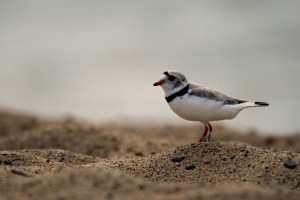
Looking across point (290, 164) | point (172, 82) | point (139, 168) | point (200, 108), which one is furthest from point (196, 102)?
point (290, 164)

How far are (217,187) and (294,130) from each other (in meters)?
5.34

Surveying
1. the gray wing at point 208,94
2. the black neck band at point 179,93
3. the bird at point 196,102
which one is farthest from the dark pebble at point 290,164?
the black neck band at point 179,93

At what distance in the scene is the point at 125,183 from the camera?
14.4 feet

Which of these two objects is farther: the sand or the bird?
the bird

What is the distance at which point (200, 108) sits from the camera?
571 centimetres

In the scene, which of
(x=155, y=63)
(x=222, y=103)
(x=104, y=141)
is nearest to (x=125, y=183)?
(x=222, y=103)

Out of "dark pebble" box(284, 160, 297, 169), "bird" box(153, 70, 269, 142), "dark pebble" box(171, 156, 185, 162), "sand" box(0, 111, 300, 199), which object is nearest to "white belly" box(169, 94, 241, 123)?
"bird" box(153, 70, 269, 142)

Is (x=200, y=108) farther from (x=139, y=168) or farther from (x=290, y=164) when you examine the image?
(x=290, y=164)

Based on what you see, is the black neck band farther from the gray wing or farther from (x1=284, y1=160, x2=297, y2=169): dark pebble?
(x1=284, y1=160, x2=297, y2=169): dark pebble

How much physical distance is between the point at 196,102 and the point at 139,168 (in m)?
0.81

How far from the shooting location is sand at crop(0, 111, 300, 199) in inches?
167

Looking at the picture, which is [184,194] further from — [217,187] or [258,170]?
[258,170]

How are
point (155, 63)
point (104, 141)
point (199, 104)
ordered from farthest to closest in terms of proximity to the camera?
point (155, 63), point (104, 141), point (199, 104)

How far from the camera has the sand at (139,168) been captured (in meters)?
4.25
